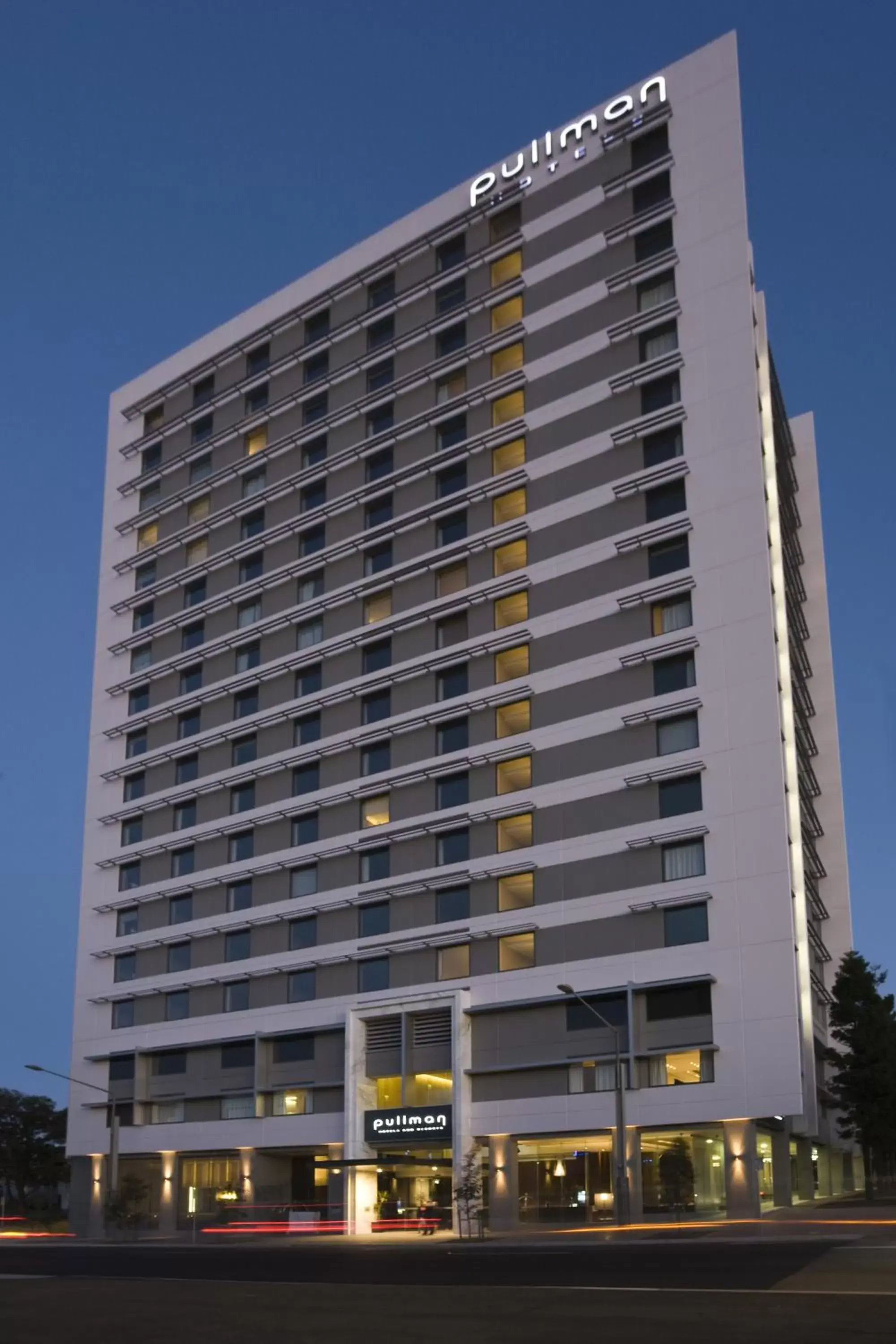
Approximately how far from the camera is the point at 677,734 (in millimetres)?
63375

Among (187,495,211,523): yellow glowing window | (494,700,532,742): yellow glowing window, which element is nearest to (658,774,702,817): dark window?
(494,700,532,742): yellow glowing window

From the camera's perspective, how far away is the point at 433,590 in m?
75.1

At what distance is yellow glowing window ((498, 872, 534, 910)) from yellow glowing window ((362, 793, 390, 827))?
8.80m

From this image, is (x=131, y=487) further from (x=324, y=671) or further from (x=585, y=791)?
(x=585, y=791)

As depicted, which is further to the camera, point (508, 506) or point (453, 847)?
point (508, 506)

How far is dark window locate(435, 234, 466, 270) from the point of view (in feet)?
263

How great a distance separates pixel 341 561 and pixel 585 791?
22735 millimetres

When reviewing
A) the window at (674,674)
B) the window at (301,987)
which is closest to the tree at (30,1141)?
the window at (301,987)

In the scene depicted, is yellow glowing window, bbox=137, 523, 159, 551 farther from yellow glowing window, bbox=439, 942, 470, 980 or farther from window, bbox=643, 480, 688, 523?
window, bbox=643, 480, 688, 523

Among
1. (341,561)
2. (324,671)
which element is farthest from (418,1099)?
(341,561)

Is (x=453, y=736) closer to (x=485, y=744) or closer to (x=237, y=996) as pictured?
(x=485, y=744)

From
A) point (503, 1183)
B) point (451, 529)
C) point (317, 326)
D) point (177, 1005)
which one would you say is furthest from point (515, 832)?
point (317, 326)

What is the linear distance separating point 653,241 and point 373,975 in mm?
40014

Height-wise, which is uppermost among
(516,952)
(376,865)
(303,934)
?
(376,865)
